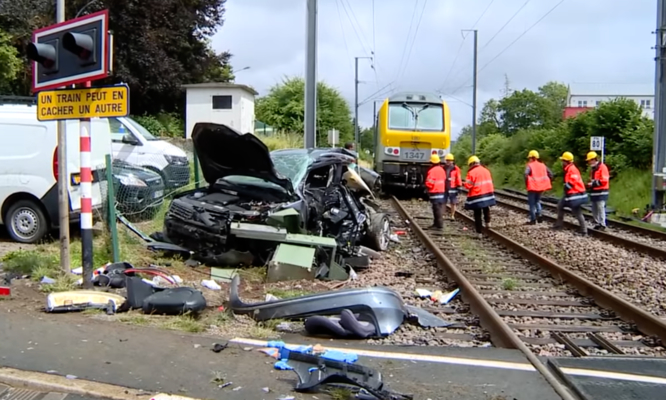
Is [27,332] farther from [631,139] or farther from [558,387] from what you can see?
[631,139]

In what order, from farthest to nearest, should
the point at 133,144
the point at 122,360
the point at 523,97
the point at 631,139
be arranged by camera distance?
1. the point at 523,97
2. the point at 631,139
3. the point at 133,144
4. the point at 122,360

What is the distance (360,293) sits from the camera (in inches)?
222

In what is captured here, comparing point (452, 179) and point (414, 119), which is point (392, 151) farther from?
point (452, 179)

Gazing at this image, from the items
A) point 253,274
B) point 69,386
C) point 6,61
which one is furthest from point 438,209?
point 6,61

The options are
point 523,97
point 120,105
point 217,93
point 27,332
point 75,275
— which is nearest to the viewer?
point 27,332

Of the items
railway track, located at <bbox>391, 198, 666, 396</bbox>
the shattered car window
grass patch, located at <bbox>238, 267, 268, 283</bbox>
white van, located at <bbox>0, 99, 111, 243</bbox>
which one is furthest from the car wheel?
white van, located at <bbox>0, 99, 111, 243</bbox>

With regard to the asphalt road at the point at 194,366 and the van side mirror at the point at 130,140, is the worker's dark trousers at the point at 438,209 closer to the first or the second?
the van side mirror at the point at 130,140

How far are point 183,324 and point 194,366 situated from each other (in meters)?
1.16

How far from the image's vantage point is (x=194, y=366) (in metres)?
4.39

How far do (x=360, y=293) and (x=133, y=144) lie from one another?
8950mm

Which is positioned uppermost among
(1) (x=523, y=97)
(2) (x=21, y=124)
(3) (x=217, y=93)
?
(1) (x=523, y=97)

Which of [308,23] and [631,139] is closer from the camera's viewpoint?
[308,23]

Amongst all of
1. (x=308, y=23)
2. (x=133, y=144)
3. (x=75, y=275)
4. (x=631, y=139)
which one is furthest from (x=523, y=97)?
(x=75, y=275)

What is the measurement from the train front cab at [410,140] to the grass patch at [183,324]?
1619 centimetres
